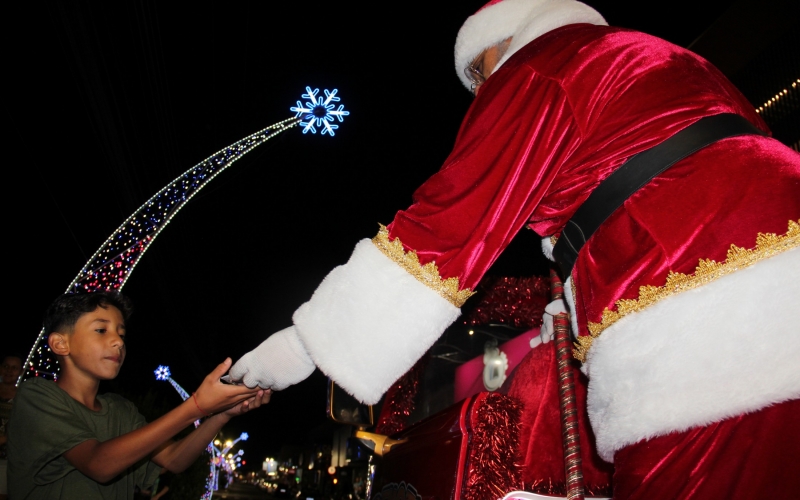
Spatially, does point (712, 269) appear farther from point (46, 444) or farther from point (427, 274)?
point (46, 444)

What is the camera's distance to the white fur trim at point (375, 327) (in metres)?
1.20

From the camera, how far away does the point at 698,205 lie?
1023 millimetres

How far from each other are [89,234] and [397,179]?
6598 millimetres

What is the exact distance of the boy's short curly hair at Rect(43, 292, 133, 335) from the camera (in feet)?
7.97

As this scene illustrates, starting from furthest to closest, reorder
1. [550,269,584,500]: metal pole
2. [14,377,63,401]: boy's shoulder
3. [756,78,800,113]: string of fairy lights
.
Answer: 1. [756,78,800,113]: string of fairy lights
2. [14,377,63,401]: boy's shoulder
3. [550,269,584,500]: metal pole

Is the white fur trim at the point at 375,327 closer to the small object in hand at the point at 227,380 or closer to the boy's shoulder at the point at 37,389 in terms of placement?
the small object in hand at the point at 227,380

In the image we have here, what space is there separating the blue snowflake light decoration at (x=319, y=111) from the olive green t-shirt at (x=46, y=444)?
6500 mm

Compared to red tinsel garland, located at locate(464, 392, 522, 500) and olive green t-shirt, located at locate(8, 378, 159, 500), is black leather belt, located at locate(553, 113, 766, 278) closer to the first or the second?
red tinsel garland, located at locate(464, 392, 522, 500)

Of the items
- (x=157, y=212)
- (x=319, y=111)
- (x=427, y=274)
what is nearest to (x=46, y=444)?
(x=427, y=274)

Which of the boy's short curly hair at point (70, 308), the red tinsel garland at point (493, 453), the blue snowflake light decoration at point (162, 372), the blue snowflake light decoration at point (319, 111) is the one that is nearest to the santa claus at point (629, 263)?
the red tinsel garland at point (493, 453)

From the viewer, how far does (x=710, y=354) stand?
923 mm

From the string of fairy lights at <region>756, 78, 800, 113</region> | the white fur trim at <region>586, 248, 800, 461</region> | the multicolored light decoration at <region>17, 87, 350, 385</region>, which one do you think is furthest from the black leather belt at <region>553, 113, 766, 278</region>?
the multicolored light decoration at <region>17, 87, 350, 385</region>

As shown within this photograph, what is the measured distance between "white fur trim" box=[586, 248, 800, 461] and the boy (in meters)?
1.24

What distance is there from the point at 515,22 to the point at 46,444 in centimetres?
240
